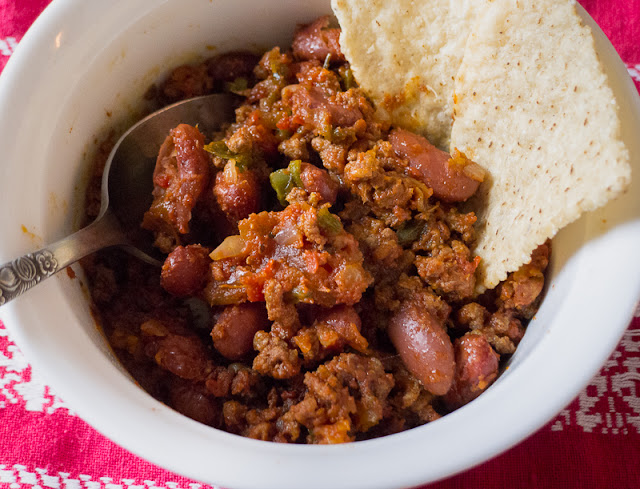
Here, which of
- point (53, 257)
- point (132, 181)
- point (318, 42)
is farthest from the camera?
point (318, 42)

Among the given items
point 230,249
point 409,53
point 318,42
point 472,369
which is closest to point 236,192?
point 230,249

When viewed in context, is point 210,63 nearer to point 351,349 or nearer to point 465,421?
point 351,349

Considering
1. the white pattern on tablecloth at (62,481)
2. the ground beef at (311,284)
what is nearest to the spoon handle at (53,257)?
the ground beef at (311,284)

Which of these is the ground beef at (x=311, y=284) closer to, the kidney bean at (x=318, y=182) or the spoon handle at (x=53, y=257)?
the kidney bean at (x=318, y=182)

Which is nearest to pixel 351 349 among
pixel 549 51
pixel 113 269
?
pixel 113 269

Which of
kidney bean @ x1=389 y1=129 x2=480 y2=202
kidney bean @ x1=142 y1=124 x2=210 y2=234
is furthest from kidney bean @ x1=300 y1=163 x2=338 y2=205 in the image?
kidney bean @ x1=142 y1=124 x2=210 y2=234

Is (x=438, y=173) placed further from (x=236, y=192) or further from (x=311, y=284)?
(x=236, y=192)

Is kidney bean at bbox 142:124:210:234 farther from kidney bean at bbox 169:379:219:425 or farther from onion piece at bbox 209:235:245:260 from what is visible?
kidney bean at bbox 169:379:219:425
